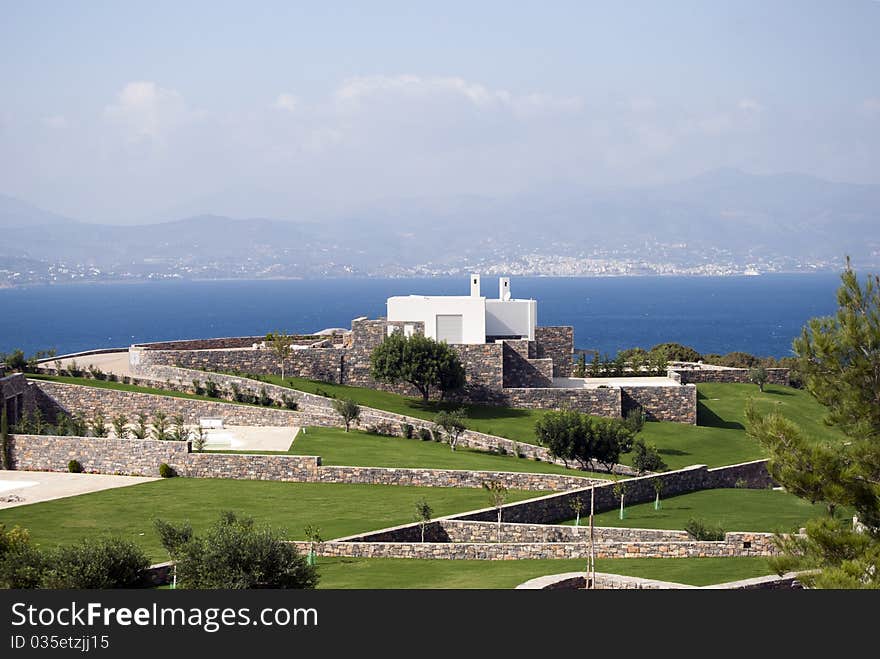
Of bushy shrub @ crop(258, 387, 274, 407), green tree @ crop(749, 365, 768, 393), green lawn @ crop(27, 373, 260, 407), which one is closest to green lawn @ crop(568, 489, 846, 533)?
bushy shrub @ crop(258, 387, 274, 407)

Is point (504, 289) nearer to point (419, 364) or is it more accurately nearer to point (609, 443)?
point (419, 364)

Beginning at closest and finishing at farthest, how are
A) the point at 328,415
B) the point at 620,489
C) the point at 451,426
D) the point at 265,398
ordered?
the point at 620,489 < the point at 451,426 < the point at 328,415 < the point at 265,398

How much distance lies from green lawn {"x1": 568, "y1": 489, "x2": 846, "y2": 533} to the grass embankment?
17.6 feet

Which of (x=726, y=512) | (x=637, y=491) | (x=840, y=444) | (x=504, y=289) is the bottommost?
(x=726, y=512)

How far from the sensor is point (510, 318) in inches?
1861

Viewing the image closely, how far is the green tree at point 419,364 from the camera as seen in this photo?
40.2 meters

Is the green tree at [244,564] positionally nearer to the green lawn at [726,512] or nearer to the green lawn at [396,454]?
the green lawn at [726,512]

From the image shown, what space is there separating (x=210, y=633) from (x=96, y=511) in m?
15.3

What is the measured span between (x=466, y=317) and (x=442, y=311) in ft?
3.72

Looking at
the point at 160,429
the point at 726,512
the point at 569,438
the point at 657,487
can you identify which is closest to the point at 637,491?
the point at 657,487

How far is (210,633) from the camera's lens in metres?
10.2

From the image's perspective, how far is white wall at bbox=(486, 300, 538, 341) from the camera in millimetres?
47062

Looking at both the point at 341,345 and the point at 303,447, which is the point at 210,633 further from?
the point at 341,345

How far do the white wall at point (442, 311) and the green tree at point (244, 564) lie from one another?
30262 mm
